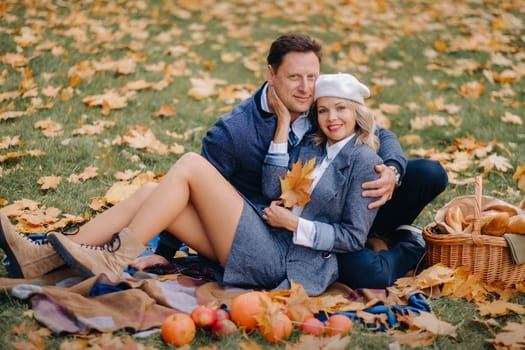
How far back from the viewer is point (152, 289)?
2.68 metres

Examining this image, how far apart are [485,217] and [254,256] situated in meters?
1.21

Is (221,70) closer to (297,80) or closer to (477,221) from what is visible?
(297,80)

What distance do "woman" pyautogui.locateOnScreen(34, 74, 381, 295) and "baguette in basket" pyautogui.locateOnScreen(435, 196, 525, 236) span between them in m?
0.50

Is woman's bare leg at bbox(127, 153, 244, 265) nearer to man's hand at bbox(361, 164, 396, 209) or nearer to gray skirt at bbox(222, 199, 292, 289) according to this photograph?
gray skirt at bbox(222, 199, 292, 289)

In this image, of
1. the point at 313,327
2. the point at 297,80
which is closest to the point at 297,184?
the point at 297,80

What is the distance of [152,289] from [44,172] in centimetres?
176

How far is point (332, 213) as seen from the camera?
2844 mm

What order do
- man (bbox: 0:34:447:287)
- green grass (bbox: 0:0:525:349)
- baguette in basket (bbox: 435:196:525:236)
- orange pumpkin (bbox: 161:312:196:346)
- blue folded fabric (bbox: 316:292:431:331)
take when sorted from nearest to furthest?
orange pumpkin (bbox: 161:312:196:346) → blue folded fabric (bbox: 316:292:431:331) → baguette in basket (bbox: 435:196:525:236) → man (bbox: 0:34:447:287) → green grass (bbox: 0:0:525:349)

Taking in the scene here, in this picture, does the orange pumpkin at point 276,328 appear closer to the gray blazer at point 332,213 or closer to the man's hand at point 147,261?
the gray blazer at point 332,213

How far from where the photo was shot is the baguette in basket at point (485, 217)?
2857 millimetres

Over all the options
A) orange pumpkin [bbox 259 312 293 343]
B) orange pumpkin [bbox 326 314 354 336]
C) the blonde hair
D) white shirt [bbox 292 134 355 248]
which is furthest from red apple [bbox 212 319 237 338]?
the blonde hair

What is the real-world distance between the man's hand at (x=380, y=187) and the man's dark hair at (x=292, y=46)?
0.74m

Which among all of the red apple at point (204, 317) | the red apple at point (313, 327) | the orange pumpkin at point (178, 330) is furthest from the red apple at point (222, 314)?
the red apple at point (313, 327)

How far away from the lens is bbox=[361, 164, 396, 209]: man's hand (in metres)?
2.76
